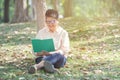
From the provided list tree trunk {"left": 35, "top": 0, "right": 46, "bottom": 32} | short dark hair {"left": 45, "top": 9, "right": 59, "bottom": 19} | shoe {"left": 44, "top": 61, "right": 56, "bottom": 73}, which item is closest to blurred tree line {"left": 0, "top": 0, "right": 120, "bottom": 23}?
tree trunk {"left": 35, "top": 0, "right": 46, "bottom": 32}

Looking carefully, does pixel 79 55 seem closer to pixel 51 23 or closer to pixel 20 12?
pixel 51 23

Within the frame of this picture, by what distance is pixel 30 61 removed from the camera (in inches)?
295

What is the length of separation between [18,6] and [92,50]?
1027 centimetres

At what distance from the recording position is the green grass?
20.4 ft

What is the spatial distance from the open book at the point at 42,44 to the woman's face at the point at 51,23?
0.32 m

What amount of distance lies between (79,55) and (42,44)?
195 centimetres

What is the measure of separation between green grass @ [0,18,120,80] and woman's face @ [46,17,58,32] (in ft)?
2.64

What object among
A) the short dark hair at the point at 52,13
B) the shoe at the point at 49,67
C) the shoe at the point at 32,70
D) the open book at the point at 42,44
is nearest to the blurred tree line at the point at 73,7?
the short dark hair at the point at 52,13

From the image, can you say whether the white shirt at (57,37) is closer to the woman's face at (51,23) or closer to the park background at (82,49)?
the woman's face at (51,23)

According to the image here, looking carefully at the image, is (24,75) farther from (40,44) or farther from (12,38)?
(12,38)

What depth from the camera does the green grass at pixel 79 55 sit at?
6.22 meters

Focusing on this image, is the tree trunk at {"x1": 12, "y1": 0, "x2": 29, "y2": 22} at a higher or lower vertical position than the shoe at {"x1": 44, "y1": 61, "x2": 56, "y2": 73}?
higher

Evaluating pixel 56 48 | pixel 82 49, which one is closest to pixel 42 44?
pixel 56 48

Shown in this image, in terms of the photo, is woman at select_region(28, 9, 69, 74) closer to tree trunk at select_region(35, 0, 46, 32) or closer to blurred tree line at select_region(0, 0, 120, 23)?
blurred tree line at select_region(0, 0, 120, 23)
